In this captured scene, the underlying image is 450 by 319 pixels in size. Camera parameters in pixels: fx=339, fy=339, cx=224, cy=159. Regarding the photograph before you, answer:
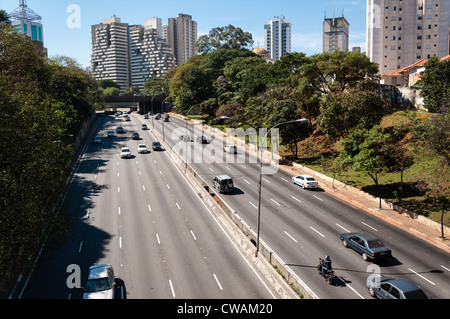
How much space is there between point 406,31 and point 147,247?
333 feet

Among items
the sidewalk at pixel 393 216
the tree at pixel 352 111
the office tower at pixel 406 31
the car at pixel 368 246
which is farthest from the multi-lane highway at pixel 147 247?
the office tower at pixel 406 31

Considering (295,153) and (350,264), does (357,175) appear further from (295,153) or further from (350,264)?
(350,264)

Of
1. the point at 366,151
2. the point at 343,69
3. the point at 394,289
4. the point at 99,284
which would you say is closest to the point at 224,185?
the point at 366,151

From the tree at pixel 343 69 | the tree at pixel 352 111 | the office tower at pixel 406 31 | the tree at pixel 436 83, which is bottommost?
the tree at pixel 352 111

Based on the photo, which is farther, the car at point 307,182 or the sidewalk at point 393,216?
the car at point 307,182

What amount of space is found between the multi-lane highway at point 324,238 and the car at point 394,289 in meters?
0.73

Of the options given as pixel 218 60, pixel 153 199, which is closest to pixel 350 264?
pixel 153 199

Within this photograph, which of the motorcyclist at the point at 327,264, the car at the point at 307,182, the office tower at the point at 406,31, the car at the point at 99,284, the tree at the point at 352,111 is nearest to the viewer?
the car at the point at 99,284

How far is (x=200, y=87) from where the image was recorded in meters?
88.9

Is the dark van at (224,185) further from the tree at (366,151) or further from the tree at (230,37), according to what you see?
the tree at (230,37)

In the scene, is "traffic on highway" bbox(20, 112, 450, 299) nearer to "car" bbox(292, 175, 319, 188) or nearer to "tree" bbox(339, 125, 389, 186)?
"car" bbox(292, 175, 319, 188)

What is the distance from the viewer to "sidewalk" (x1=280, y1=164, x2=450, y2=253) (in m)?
26.5

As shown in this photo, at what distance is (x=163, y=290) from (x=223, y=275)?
3.91 m

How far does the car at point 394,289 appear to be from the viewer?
57.0 feet
